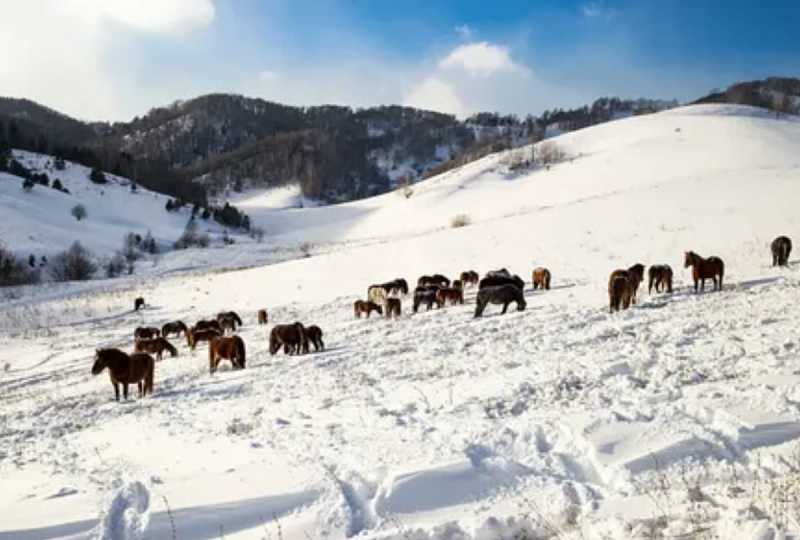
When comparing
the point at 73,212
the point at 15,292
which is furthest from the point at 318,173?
the point at 15,292

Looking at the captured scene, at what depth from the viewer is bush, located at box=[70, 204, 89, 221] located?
90.8 metres

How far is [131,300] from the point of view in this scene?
38469 mm

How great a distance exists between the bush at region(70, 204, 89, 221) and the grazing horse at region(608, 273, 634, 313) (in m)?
92.7

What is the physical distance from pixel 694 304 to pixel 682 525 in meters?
13.1

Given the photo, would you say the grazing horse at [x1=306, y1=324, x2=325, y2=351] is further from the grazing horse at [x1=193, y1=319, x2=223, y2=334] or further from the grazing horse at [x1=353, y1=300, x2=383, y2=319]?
the grazing horse at [x1=353, y1=300, x2=383, y2=319]

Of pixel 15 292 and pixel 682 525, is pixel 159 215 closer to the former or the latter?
pixel 15 292

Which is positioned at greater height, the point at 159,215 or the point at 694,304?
→ the point at 159,215

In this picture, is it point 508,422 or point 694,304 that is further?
point 694,304

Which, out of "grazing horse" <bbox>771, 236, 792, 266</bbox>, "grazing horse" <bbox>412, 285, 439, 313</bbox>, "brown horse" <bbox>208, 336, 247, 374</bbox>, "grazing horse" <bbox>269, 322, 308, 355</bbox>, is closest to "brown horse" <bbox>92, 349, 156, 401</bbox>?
"brown horse" <bbox>208, 336, 247, 374</bbox>

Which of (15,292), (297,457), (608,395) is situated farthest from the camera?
(15,292)

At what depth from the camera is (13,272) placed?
5922cm

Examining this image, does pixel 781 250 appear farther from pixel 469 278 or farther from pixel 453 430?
pixel 453 430

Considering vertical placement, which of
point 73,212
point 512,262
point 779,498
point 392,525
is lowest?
point 392,525

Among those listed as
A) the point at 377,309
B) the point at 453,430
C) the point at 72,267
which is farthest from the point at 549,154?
the point at 453,430
